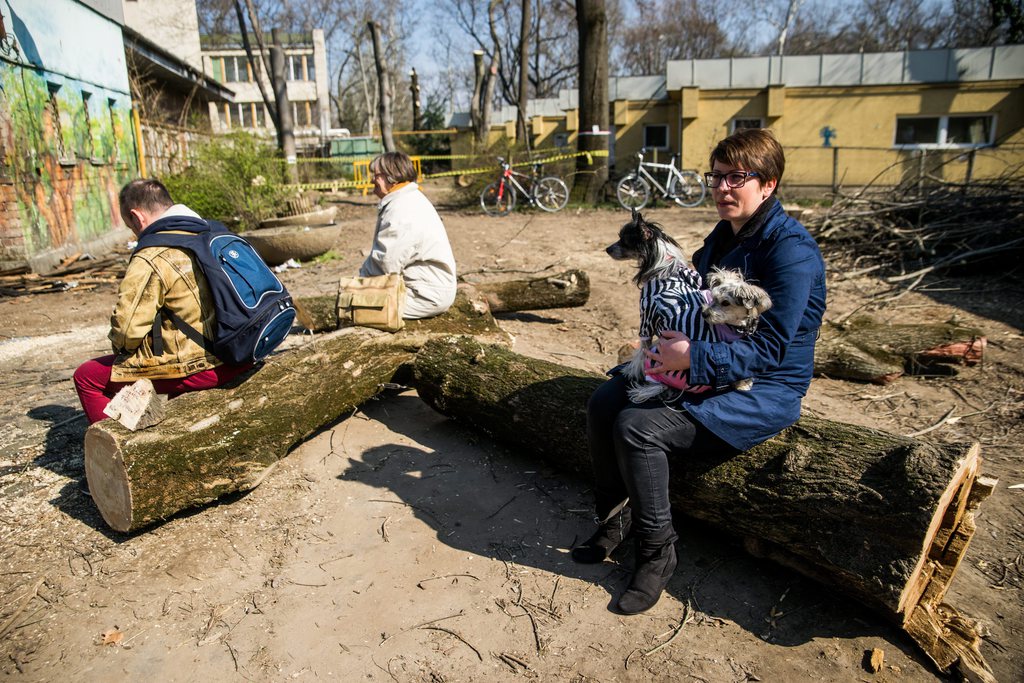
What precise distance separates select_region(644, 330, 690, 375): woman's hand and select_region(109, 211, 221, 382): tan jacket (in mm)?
2288

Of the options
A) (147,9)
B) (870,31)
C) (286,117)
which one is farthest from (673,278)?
(870,31)

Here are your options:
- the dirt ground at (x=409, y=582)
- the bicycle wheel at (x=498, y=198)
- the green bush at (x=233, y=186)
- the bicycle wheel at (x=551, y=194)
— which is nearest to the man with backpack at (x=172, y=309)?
the dirt ground at (x=409, y=582)

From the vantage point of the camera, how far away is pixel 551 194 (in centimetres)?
1447

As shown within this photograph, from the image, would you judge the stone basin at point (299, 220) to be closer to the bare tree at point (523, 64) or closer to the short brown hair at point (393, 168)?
the short brown hair at point (393, 168)

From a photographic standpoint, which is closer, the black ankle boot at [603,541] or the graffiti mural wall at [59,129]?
the black ankle boot at [603,541]

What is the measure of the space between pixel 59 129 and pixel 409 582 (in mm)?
10702

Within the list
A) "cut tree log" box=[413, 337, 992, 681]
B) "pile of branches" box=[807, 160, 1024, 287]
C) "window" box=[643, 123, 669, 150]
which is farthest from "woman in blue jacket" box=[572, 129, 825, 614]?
"window" box=[643, 123, 669, 150]

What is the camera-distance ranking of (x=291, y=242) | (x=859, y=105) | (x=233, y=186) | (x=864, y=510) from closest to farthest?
(x=864, y=510) → (x=291, y=242) → (x=233, y=186) → (x=859, y=105)

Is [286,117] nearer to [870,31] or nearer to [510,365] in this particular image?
[510,365]

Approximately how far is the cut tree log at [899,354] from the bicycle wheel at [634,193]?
371 inches

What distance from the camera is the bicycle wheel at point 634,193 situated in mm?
14617

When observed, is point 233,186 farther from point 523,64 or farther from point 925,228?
point 523,64

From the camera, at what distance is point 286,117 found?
2133 cm

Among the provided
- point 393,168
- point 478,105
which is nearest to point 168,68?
point 478,105
